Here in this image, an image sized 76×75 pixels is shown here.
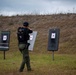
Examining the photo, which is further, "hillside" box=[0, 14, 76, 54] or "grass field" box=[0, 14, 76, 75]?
"hillside" box=[0, 14, 76, 54]

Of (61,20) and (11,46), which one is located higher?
(61,20)

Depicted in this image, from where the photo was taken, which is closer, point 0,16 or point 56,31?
point 56,31

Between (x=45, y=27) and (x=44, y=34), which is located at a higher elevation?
(x=45, y=27)

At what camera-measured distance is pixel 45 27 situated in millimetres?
42531

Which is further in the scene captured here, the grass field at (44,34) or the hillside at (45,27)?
the hillside at (45,27)

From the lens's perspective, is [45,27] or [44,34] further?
[45,27]

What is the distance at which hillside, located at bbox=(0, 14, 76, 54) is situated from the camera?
118 feet

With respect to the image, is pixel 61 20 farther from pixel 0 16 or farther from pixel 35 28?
pixel 0 16

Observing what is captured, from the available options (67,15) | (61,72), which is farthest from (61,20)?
(61,72)

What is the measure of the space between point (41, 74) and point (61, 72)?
4.19 feet

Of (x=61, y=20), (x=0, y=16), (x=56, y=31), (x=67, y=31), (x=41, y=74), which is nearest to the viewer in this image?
(x=41, y=74)

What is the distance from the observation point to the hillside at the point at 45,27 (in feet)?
118

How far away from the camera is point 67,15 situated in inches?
1775

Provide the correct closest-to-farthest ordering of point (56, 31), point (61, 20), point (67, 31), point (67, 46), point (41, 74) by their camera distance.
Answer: point (41, 74), point (56, 31), point (67, 46), point (67, 31), point (61, 20)
